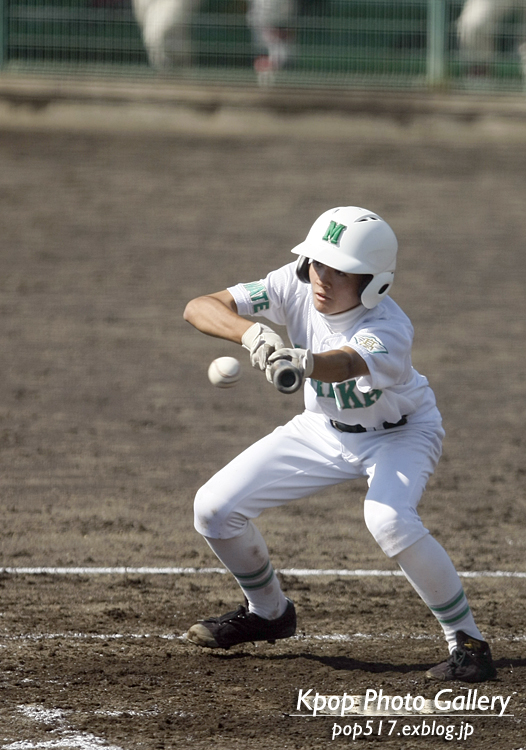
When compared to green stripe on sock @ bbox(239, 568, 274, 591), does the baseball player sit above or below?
above

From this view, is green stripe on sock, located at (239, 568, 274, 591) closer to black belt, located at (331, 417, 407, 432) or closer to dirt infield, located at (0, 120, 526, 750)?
dirt infield, located at (0, 120, 526, 750)

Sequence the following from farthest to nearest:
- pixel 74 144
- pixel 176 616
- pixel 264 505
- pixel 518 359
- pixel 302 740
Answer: pixel 74 144 → pixel 518 359 → pixel 176 616 → pixel 264 505 → pixel 302 740

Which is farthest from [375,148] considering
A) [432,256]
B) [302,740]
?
[302,740]

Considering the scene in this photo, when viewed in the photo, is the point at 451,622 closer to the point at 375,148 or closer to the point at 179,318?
→ the point at 179,318

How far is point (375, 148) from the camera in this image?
15719 mm

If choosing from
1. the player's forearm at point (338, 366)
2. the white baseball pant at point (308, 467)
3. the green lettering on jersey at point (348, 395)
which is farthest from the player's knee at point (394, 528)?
the player's forearm at point (338, 366)

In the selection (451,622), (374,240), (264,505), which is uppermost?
(374,240)

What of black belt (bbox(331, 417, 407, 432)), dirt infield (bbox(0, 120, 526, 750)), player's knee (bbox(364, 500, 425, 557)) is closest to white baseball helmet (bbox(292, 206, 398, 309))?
black belt (bbox(331, 417, 407, 432))

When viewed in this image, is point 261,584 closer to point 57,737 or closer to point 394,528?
point 394,528

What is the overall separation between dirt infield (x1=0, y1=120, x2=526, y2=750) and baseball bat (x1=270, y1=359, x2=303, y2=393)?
1239 mm

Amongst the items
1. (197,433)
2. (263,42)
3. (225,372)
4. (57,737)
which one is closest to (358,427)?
(225,372)

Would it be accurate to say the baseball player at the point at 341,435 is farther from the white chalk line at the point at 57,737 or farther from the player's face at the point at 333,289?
the white chalk line at the point at 57,737

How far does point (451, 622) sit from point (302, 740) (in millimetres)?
848

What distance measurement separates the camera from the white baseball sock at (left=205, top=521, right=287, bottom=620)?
4480 mm
